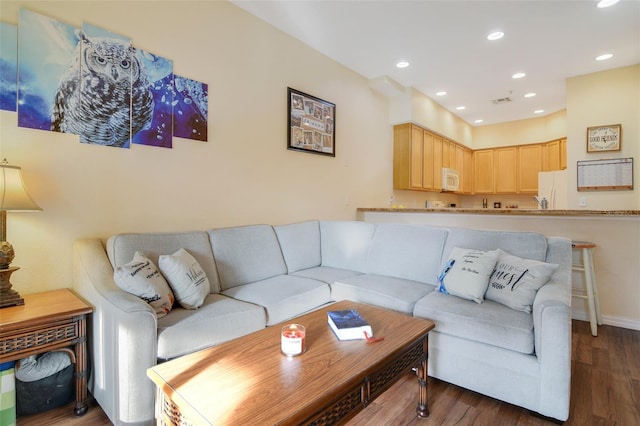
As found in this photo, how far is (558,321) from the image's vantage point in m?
1.58

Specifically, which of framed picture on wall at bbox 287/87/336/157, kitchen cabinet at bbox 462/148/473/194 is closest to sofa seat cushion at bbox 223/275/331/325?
framed picture on wall at bbox 287/87/336/157

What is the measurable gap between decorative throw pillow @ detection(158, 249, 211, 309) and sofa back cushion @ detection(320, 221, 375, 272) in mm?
1528

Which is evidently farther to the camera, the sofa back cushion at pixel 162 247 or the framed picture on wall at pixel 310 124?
the framed picture on wall at pixel 310 124

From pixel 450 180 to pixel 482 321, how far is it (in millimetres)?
4547

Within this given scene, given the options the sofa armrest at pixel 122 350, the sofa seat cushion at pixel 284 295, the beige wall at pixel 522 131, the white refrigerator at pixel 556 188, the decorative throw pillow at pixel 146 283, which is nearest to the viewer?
the sofa armrest at pixel 122 350

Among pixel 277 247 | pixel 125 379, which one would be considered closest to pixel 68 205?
pixel 125 379

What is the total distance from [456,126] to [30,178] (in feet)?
20.8

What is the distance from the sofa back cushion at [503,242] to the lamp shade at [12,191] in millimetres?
2738

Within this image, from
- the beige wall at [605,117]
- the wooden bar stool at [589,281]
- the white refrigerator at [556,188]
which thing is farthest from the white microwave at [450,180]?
the wooden bar stool at [589,281]

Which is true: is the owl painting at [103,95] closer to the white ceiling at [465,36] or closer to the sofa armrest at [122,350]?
the sofa armrest at [122,350]

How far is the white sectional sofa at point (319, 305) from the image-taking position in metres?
1.54

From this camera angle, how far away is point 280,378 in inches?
45.4

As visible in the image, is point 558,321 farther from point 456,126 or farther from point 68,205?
point 456,126

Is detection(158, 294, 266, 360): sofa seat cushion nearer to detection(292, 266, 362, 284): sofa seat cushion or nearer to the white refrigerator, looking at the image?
detection(292, 266, 362, 284): sofa seat cushion
